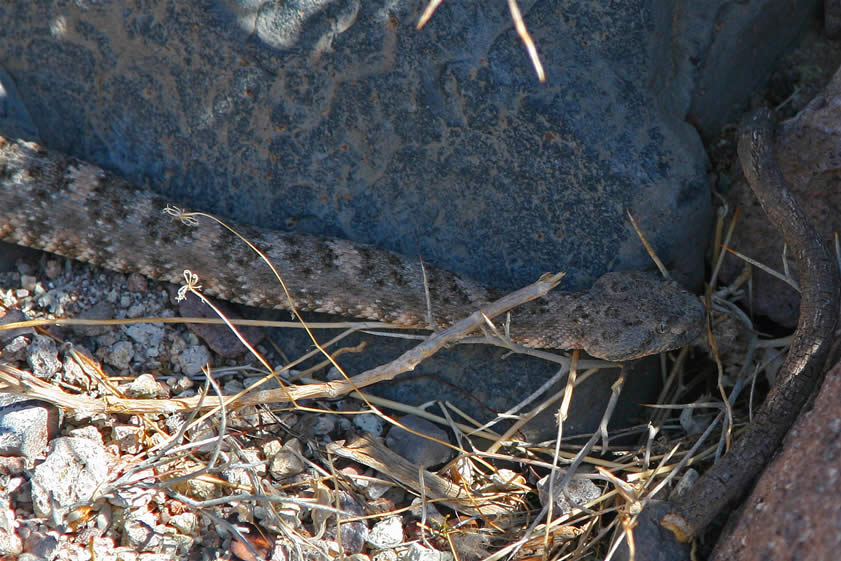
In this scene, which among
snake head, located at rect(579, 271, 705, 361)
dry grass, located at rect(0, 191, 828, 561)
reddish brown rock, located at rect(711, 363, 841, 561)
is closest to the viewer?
reddish brown rock, located at rect(711, 363, 841, 561)

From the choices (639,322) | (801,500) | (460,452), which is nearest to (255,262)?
(460,452)

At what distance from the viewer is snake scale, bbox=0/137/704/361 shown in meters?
3.55

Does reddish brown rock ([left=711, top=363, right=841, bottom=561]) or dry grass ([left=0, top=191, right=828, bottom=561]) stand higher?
reddish brown rock ([left=711, top=363, right=841, bottom=561])

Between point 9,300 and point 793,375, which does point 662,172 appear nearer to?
point 793,375

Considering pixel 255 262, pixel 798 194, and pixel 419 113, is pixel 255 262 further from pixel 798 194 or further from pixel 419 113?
pixel 798 194

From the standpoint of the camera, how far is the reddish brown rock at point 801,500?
225 centimetres

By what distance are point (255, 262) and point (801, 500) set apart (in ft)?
8.21

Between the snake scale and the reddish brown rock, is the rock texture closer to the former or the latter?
the snake scale

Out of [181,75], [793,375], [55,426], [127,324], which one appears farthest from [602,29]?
[55,426]

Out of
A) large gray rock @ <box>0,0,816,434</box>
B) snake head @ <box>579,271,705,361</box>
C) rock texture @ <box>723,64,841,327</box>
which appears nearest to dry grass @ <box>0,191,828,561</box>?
snake head @ <box>579,271,705,361</box>

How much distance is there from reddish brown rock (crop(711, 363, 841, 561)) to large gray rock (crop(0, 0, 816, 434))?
118 cm

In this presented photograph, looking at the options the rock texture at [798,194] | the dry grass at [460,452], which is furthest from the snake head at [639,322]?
the rock texture at [798,194]

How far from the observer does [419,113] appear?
3.57 metres

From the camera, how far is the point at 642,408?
3.71 meters
